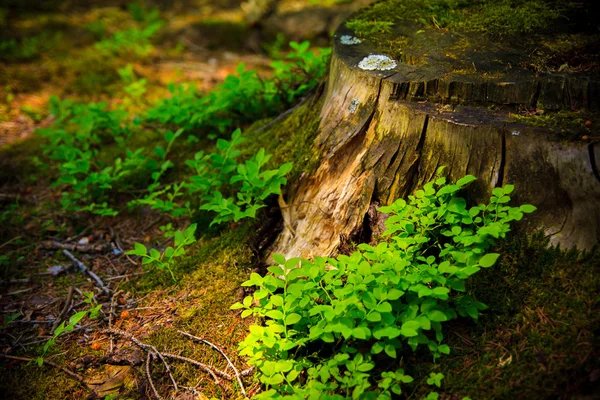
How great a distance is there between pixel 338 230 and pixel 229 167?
0.96 m

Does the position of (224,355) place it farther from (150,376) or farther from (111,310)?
(111,310)

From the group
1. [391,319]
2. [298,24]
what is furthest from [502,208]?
[298,24]

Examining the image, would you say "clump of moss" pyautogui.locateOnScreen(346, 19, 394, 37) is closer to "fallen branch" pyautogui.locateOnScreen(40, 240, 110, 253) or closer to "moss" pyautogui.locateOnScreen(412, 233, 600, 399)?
"moss" pyautogui.locateOnScreen(412, 233, 600, 399)

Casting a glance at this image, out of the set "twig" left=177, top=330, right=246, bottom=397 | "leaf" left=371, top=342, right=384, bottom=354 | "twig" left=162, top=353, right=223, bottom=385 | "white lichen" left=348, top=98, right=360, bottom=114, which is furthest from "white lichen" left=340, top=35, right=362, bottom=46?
"twig" left=162, top=353, right=223, bottom=385

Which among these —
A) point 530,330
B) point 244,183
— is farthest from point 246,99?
point 530,330

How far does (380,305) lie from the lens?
2104 mm

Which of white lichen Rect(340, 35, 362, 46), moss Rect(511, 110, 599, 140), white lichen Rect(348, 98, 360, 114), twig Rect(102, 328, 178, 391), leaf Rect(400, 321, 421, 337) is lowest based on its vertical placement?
twig Rect(102, 328, 178, 391)

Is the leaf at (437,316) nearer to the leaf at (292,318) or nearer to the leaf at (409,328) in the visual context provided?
the leaf at (409,328)

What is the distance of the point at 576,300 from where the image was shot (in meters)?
2.15

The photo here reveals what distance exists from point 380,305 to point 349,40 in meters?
2.00

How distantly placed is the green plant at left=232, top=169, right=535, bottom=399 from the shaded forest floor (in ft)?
0.64

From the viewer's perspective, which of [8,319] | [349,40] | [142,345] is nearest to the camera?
[142,345]

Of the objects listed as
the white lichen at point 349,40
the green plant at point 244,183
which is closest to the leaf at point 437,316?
the green plant at point 244,183

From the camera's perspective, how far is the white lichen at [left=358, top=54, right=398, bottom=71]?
9.27 ft
